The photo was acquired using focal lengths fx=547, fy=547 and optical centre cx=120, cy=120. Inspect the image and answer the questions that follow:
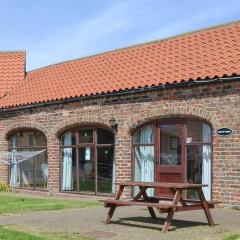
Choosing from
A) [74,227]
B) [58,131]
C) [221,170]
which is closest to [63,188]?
[58,131]

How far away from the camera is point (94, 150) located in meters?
17.7

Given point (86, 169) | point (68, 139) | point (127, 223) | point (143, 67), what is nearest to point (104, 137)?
point (86, 169)

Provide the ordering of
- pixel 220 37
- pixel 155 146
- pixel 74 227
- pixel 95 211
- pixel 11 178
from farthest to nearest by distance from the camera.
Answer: pixel 11 178 → pixel 220 37 → pixel 155 146 → pixel 95 211 → pixel 74 227

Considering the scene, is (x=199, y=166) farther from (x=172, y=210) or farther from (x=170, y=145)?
(x=172, y=210)

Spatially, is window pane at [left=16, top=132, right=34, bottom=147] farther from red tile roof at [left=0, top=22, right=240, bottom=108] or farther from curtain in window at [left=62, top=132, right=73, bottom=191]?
curtain in window at [left=62, top=132, right=73, bottom=191]

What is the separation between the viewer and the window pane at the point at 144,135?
1593cm

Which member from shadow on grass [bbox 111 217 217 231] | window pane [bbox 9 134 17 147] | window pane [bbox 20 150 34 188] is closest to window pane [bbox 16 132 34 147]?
window pane [bbox 9 134 17 147]

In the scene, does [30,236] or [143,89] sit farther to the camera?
[143,89]

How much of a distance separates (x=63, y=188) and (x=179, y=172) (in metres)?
5.33

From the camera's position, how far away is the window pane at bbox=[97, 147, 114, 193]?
17.2 m

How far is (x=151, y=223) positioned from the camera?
1089cm

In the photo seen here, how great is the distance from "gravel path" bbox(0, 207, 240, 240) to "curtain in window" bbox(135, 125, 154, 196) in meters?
2.55

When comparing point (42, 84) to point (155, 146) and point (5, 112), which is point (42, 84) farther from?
point (155, 146)

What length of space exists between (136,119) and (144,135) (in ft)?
1.78
